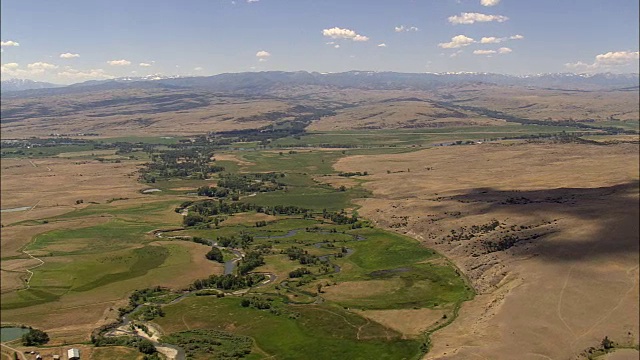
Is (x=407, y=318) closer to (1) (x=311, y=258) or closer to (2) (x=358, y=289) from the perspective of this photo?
(2) (x=358, y=289)

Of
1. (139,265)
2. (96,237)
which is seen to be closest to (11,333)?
(139,265)

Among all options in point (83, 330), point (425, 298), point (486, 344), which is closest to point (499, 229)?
point (425, 298)

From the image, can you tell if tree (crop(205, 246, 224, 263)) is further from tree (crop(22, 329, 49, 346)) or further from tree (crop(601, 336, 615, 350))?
tree (crop(601, 336, 615, 350))

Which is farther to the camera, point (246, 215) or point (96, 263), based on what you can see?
point (246, 215)

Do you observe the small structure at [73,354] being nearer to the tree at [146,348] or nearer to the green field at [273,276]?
the tree at [146,348]

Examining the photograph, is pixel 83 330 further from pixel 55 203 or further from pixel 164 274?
pixel 55 203

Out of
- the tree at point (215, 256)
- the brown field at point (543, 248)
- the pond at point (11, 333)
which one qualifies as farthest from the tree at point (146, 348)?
the tree at point (215, 256)
